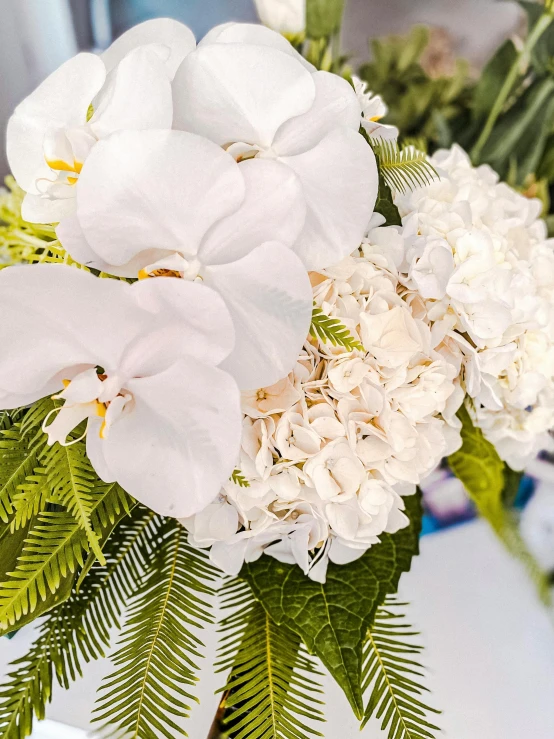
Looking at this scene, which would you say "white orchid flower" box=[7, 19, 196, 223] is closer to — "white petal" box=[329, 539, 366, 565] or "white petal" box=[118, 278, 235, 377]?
"white petal" box=[118, 278, 235, 377]

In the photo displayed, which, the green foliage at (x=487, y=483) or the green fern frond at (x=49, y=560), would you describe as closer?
the green fern frond at (x=49, y=560)

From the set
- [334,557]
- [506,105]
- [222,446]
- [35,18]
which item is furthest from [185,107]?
[35,18]

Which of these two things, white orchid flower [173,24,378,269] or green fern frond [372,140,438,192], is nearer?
white orchid flower [173,24,378,269]

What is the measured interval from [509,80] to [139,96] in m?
0.65

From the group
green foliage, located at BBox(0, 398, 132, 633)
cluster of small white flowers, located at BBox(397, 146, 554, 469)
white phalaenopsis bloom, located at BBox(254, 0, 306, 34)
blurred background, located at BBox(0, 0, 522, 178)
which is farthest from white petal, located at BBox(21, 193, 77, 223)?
blurred background, located at BBox(0, 0, 522, 178)

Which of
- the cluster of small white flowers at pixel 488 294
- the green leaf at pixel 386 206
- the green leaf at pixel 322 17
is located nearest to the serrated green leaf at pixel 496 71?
the green leaf at pixel 322 17

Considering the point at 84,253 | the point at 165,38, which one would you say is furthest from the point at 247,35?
the point at 84,253

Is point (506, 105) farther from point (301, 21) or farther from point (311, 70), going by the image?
point (311, 70)

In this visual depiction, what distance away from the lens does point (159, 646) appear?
1.25 ft

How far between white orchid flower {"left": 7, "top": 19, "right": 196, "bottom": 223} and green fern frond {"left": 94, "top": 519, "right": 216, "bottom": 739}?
259mm

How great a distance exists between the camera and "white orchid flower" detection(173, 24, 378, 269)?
283 millimetres

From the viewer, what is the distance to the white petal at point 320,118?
1.01 ft

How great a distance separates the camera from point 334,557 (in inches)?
15.8

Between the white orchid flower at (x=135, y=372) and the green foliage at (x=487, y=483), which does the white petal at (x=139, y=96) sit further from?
the green foliage at (x=487, y=483)
